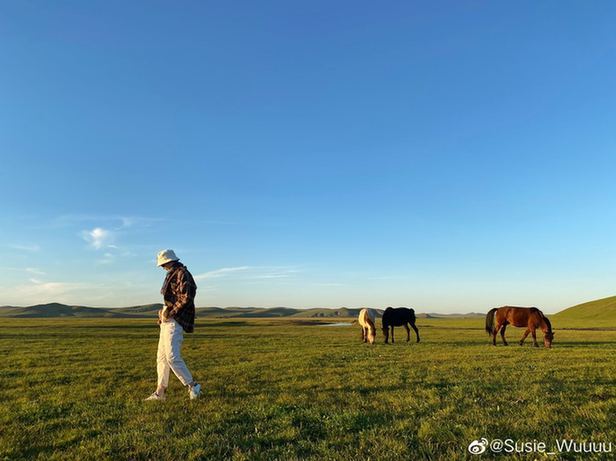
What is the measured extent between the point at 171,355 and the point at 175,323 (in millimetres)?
684

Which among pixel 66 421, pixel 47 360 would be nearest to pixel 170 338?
pixel 66 421

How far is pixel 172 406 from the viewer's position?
8070mm

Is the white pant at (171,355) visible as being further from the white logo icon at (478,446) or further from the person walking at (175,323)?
the white logo icon at (478,446)

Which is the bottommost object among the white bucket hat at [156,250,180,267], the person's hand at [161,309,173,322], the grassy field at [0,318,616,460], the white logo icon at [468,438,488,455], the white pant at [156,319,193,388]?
the grassy field at [0,318,616,460]

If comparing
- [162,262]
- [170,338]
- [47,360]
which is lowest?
[47,360]

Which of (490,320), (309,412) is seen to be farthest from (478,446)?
(490,320)

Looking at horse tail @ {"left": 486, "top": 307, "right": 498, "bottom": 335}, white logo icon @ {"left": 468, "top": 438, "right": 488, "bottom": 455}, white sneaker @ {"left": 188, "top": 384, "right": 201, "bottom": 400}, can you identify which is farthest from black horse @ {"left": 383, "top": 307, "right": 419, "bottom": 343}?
white logo icon @ {"left": 468, "top": 438, "right": 488, "bottom": 455}

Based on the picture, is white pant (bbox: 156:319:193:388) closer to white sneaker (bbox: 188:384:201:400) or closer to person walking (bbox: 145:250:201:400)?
person walking (bbox: 145:250:201:400)

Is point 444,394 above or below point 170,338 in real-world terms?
below

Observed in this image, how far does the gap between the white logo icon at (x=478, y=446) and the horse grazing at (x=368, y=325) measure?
19.4 metres

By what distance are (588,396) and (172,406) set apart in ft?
28.0

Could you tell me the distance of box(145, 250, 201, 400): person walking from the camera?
8.70 metres

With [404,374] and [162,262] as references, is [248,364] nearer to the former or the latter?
[404,374]

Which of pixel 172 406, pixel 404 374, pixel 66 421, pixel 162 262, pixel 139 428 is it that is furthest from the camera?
pixel 404 374
